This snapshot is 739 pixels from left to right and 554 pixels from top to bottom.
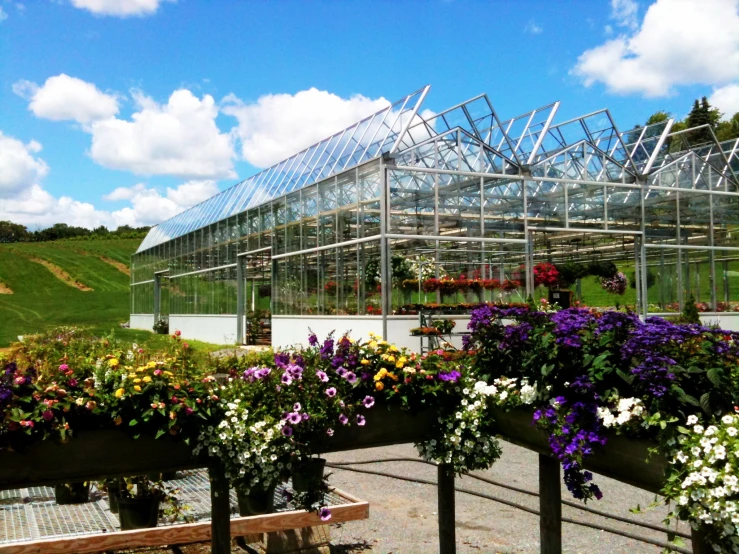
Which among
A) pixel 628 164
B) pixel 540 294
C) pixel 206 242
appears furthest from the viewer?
pixel 206 242

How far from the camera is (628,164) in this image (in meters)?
17.7

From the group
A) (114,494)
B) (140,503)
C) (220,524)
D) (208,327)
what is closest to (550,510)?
(220,524)

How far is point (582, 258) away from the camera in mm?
25094

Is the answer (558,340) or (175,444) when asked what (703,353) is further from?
(175,444)

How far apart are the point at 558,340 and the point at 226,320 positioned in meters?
20.7

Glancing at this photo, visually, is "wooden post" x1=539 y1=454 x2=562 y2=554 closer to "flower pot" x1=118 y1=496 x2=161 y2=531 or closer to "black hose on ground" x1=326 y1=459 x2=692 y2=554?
"black hose on ground" x1=326 y1=459 x2=692 y2=554

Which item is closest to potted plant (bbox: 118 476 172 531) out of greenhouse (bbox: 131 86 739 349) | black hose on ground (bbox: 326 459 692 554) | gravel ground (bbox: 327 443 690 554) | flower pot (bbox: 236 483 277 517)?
flower pot (bbox: 236 483 277 517)

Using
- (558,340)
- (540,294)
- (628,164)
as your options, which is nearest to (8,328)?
(540,294)

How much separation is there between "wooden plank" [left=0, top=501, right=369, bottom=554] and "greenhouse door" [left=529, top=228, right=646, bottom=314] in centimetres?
1062

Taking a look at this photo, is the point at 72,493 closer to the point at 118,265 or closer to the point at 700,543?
the point at 700,543

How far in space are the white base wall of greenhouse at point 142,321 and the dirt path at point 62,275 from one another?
22739mm

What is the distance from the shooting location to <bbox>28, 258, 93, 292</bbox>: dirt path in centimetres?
5650

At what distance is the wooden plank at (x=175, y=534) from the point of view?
4164mm

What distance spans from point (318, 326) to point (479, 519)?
423 inches
